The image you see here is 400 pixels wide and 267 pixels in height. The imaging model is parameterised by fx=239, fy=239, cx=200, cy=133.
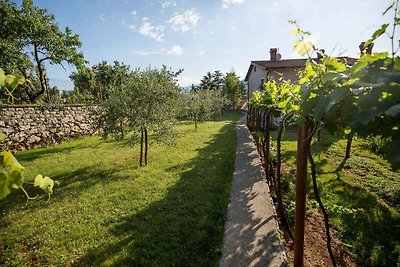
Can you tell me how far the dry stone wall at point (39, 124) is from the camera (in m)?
12.5

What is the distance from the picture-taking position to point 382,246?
4.59 meters

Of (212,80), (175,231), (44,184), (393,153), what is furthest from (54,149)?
(212,80)

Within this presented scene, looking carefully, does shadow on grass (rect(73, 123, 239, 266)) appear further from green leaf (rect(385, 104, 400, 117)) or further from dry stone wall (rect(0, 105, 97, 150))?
dry stone wall (rect(0, 105, 97, 150))

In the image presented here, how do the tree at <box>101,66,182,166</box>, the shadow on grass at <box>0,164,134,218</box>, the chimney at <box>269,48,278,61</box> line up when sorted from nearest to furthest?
the shadow on grass at <box>0,164,134,218</box> → the tree at <box>101,66,182,166</box> → the chimney at <box>269,48,278,61</box>

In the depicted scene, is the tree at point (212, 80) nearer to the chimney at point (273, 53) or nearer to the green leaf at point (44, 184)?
the chimney at point (273, 53)

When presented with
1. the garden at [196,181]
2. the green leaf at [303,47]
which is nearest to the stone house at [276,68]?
the garden at [196,181]

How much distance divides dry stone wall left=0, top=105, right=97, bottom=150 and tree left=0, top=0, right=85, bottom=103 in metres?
1.66

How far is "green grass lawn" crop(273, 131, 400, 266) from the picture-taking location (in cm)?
457

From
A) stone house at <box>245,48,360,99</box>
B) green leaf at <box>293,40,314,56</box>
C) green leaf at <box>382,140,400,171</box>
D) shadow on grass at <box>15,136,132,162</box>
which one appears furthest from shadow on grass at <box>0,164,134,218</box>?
stone house at <box>245,48,360,99</box>

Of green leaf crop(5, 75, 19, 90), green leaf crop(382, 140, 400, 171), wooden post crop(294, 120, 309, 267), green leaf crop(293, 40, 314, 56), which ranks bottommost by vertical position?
wooden post crop(294, 120, 309, 267)

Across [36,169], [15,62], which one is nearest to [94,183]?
A: [36,169]

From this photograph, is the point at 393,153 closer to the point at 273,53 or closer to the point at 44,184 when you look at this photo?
the point at 44,184

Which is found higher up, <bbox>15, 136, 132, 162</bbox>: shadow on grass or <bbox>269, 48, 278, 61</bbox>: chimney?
<bbox>269, 48, 278, 61</bbox>: chimney

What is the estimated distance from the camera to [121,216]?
5871 mm
